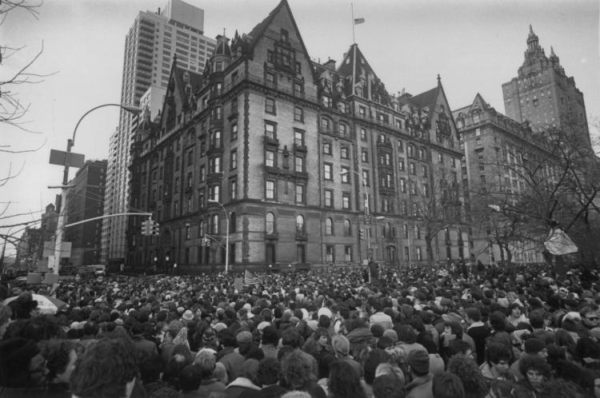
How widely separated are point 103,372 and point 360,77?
61.0 m

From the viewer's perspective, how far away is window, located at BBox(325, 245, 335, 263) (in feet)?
155

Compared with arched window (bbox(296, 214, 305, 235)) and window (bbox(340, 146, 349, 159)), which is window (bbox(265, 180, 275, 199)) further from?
window (bbox(340, 146, 349, 159))

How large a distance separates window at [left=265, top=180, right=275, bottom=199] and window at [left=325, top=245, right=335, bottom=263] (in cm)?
1101

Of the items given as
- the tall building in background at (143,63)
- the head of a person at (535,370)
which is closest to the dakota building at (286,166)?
the head of a person at (535,370)

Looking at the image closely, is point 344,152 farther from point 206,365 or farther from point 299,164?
point 206,365

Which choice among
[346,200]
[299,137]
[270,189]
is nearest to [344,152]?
[346,200]

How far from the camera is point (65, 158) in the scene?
15.5 metres

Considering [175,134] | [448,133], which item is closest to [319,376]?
[175,134]

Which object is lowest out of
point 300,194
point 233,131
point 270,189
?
point 300,194

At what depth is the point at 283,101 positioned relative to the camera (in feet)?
153

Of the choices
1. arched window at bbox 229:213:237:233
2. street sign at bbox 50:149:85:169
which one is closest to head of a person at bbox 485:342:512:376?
street sign at bbox 50:149:85:169

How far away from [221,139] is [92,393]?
45256mm

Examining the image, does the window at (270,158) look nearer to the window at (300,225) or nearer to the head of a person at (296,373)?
the window at (300,225)

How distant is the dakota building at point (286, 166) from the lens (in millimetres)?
43156
